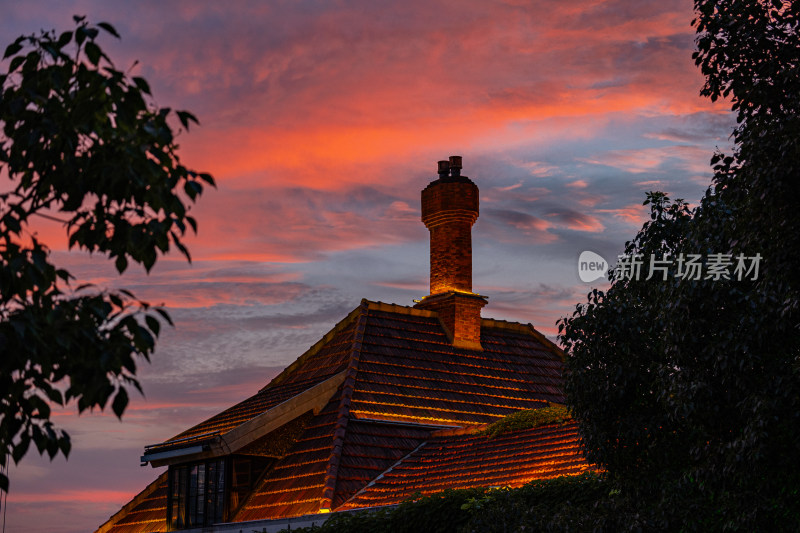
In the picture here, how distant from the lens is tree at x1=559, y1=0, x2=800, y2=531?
12.3m

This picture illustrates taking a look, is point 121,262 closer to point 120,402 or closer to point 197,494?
point 120,402

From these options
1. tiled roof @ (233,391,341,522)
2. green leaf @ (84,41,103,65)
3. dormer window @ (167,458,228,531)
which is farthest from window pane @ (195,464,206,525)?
green leaf @ (84,41,103,65)

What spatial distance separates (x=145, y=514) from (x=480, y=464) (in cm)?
1338

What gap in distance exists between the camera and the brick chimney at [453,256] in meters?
35.2

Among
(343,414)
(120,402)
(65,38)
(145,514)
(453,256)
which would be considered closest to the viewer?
(120,402)

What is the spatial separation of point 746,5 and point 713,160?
7.05 ft

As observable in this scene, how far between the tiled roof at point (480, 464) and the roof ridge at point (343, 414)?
1.80 ft

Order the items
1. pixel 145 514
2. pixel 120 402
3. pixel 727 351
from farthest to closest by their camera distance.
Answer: pixel 145 514 < pixel 727 351 < pixel 120 402

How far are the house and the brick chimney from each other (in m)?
0.05

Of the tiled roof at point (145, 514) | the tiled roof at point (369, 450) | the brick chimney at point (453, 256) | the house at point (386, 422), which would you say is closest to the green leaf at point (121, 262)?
the house at point (386, 422)

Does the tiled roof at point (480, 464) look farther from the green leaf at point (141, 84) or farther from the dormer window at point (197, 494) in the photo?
the green leaf at point (141, 84)

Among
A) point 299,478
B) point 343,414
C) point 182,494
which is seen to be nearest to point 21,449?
point 299,478

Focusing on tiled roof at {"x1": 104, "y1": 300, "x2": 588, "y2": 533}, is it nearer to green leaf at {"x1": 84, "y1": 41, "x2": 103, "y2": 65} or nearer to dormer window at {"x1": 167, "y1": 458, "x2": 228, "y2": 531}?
dormer window at {"x1": 167, "y1": 458, "x2": 228, "y2": 531}

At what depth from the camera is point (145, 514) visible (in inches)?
1324
